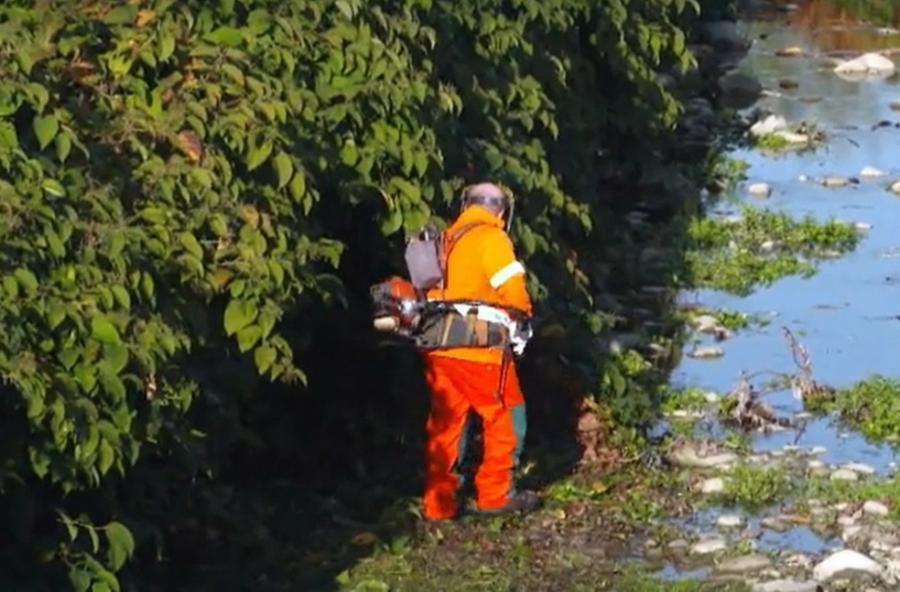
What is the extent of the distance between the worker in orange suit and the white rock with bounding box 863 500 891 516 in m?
1.50

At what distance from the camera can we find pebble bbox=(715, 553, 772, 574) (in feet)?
31.1

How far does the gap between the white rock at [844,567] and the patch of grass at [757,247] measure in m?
5.33

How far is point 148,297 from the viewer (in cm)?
737

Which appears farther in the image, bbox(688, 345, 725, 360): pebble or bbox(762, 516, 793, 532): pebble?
bbox(688, 345, 725, 360): pebble

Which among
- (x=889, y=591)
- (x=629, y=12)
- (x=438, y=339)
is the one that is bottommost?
(x=889, y=591)

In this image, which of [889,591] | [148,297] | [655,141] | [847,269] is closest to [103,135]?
[148,297]

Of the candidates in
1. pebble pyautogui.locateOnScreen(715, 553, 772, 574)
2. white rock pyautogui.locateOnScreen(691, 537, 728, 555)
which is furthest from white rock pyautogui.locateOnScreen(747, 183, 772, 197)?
pebble pyautogui.locateOnScreen(715, 553, 772, 574)

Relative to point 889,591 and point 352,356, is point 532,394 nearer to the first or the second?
point 352,356

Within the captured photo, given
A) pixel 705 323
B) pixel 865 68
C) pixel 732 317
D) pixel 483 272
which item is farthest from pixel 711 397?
pixel 865 68

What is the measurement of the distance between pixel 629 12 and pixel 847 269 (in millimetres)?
2953

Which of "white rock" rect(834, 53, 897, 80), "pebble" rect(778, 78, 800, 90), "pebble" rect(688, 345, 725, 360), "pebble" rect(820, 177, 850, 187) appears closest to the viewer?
"pebble" rect(688, 345, 725, 360)

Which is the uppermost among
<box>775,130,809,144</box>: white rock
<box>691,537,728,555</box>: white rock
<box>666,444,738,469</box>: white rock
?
<box>775,130,809,144</box>: white rock

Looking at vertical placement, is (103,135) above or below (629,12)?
below

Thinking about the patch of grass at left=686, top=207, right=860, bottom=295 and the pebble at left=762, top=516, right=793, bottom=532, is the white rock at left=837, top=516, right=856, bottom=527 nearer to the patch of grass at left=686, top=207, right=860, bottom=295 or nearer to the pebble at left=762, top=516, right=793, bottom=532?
the pebble at left=762, top=516, right=793, bottom=532
